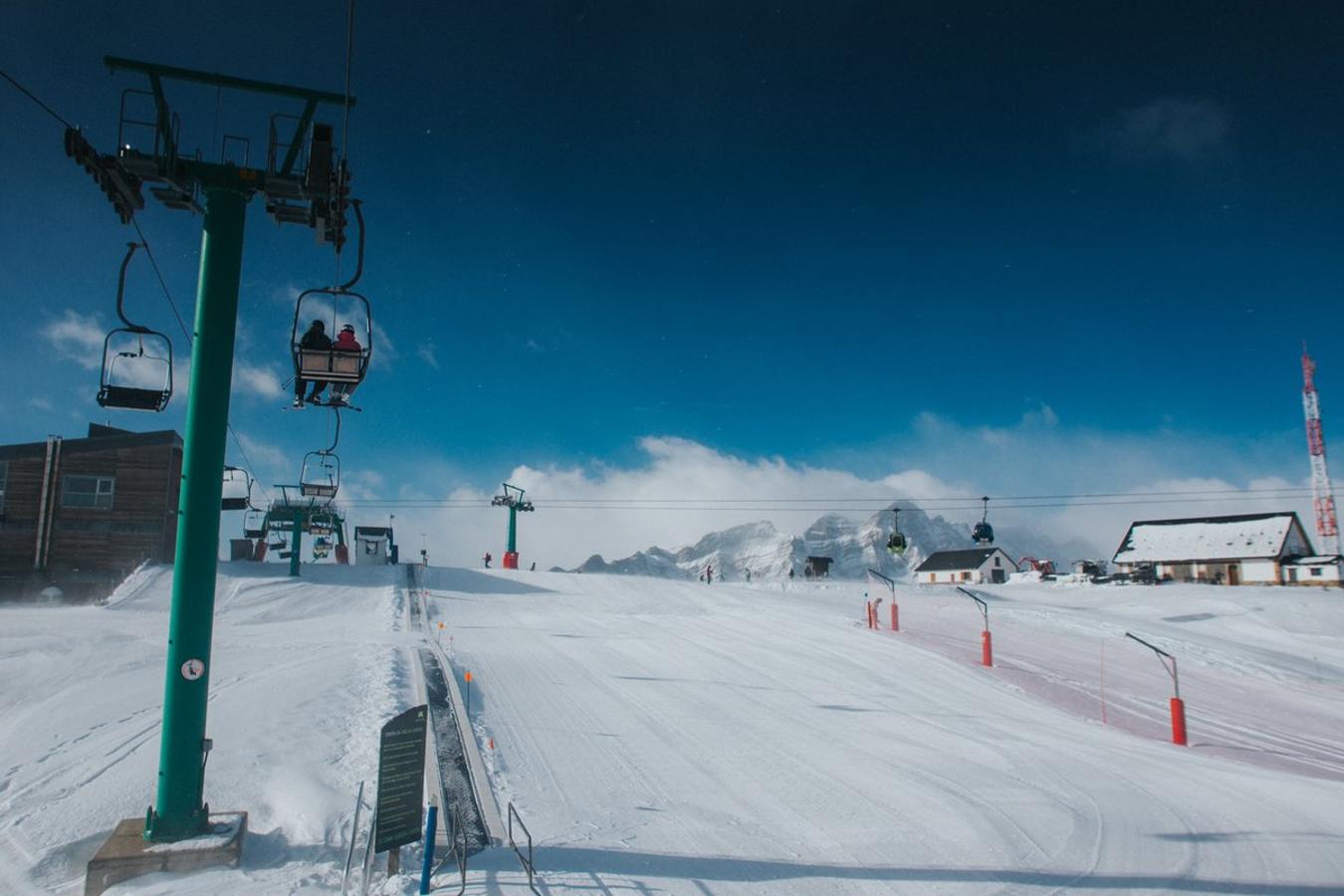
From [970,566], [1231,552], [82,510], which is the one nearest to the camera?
[82,510]

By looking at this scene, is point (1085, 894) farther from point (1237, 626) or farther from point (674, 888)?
point (1237, 626)

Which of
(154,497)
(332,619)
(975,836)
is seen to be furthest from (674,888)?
(154,497)

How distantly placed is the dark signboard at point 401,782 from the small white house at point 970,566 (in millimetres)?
70254

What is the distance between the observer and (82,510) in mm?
33344

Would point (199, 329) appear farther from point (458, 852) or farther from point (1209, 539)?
point (1209, 539)

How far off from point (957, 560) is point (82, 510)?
73027 millimetres

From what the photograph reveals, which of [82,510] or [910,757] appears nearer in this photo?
[910,757]

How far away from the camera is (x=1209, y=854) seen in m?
7.94

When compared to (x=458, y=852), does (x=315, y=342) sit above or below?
above

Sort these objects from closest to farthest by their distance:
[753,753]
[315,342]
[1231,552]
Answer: [315,342] < [753,753] < [1231,552]

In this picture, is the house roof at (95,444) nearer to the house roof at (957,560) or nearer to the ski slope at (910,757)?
the ski slope at (910,757)

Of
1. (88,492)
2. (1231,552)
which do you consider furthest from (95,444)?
(1231,552)

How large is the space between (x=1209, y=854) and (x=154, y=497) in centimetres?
3853

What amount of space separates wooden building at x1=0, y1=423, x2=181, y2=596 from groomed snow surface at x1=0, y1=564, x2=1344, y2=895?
8778mm
